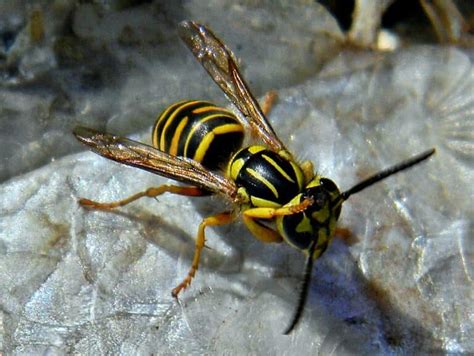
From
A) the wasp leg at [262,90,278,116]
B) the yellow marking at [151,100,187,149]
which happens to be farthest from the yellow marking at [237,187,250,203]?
the wasp leg at [262,90,278,116]

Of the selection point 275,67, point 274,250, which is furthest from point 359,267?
point 275,67

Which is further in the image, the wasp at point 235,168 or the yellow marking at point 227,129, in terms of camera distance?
the yellow marking at point 227,129

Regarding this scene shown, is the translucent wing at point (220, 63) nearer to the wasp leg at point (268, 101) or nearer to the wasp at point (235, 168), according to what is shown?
the wasp at point (235, 168)

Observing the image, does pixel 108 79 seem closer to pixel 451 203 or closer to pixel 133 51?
pixel 133 51

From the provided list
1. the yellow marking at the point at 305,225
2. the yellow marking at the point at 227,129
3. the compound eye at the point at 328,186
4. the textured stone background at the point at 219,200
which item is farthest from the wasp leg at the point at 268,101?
the yellow marking at the point at 305,225

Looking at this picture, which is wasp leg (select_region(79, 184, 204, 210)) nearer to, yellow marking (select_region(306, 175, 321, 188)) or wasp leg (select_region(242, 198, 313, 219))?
wasp leg (select_region(242, 198, 313, 219))
